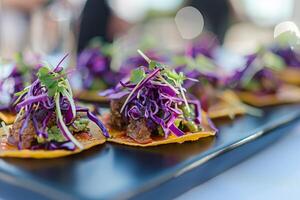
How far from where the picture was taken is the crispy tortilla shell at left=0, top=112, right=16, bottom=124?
1.42 metres

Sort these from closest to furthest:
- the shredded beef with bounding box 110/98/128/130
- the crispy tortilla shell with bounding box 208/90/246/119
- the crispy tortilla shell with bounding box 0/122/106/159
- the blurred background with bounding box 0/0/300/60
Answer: the crispy tortilla shell with bounding box 0/122/106/159, the shredded beef with bounding box 110/98/128/130, the crispy tortilla shell with bounding box 208/90/246/119, the blurred background with bounding box 0/0/300/60

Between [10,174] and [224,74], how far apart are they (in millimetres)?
1175

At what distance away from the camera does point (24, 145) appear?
3.81ft

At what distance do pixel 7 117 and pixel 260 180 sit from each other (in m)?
0.78

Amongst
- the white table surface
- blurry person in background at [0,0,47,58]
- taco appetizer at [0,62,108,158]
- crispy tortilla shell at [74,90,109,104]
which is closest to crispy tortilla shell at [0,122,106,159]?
taco appetizer at [0,62,108,158]

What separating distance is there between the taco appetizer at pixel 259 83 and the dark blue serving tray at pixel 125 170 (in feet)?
1.85

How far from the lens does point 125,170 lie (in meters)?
1.08

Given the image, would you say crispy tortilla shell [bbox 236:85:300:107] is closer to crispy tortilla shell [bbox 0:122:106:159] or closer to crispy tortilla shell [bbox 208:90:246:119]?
crispy tortilla shell [bbox 208:90:246:119]

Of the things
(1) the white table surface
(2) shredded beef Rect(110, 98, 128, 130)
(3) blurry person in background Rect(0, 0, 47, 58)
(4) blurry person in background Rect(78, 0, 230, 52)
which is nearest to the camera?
(1) the white table surface

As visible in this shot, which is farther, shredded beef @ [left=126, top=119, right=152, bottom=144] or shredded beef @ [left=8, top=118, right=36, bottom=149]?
shredded beef @ [left=126, top=119, right=152, bottom=144]

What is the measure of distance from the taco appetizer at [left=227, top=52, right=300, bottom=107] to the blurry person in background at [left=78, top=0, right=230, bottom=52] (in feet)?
4.90

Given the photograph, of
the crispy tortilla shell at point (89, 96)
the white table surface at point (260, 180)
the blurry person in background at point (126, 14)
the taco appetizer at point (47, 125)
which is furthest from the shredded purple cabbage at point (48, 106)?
the blurry person in background at point (126, 14)

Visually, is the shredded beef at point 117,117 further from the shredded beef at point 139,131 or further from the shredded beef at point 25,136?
the shredded beef at point 25,136

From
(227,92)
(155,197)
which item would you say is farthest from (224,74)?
(155,197)
